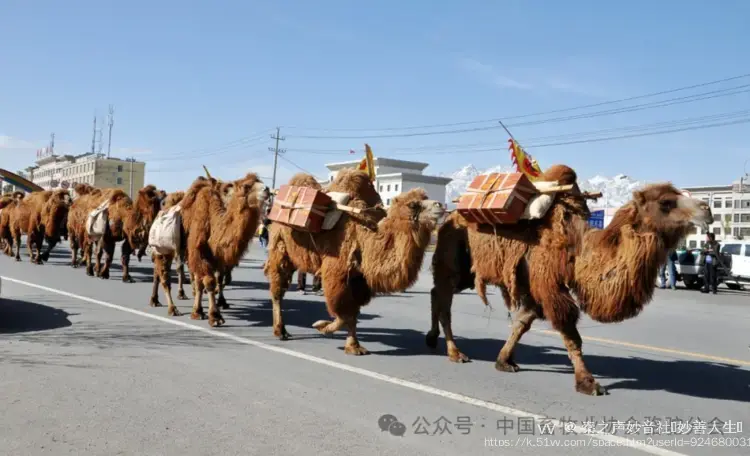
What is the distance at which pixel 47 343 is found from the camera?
7.71 meters

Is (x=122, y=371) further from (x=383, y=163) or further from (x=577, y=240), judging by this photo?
(x=383, y=163)

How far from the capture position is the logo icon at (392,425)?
4839 millimetres

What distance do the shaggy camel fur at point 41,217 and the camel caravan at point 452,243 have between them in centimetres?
1102

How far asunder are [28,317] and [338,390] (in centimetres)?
631

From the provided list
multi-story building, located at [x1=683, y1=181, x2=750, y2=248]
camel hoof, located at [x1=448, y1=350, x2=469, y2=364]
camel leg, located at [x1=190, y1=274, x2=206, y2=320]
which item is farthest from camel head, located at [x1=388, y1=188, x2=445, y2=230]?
multi-story building, located at [x1=683, y1=181, x2=750, y2=248]

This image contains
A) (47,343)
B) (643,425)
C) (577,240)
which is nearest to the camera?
(643,425)

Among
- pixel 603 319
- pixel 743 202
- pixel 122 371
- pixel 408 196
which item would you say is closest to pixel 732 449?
pixel 603 319

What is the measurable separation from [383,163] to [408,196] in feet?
306

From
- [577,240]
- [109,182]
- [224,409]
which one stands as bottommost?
[224,409]

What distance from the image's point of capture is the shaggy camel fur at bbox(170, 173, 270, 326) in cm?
927

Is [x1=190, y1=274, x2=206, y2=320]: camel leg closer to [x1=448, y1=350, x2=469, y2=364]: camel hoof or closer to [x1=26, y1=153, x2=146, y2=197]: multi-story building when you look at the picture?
[x1=448, y1=350, x2=469, y2=364]: camel hoof

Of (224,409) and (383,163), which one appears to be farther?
(383,163)

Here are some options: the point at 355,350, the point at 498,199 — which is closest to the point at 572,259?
the point at 498,199

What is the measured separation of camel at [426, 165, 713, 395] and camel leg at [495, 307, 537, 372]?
11 mm
